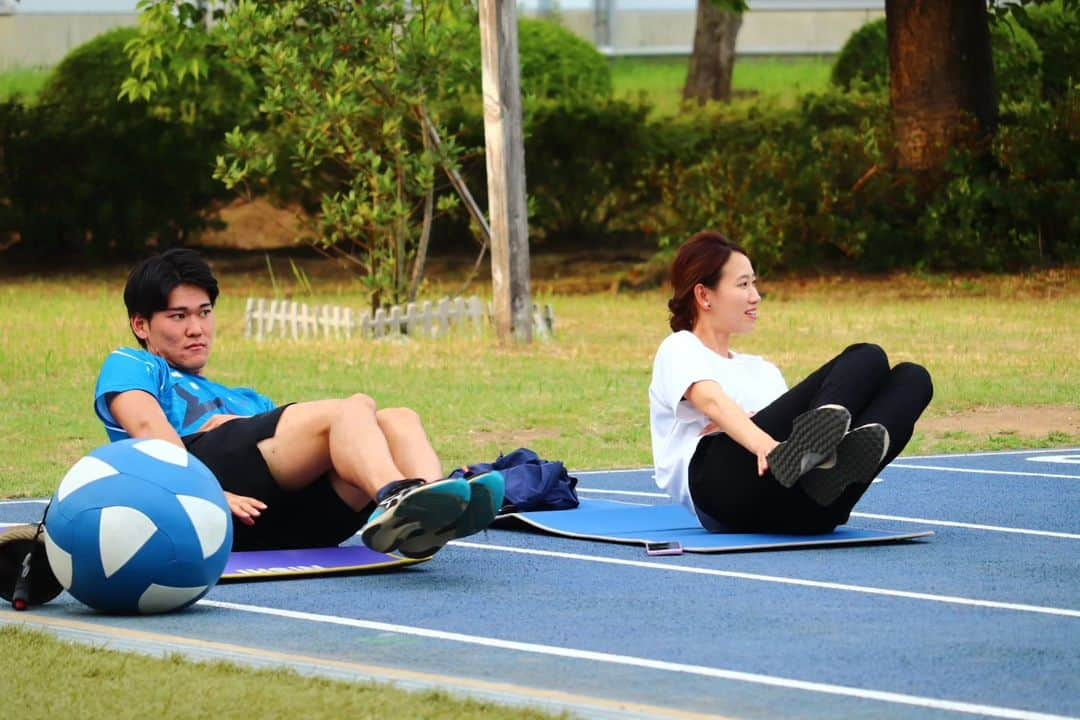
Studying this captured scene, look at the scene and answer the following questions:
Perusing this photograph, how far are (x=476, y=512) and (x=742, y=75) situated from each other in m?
33.1

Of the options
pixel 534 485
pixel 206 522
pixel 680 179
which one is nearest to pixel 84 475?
pixel 206 522

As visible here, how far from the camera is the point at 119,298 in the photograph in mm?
22469

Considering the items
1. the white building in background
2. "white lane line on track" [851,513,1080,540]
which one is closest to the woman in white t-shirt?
"white lane line on track" [851,513,1080,540]

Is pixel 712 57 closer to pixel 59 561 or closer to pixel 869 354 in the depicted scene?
pixel 869 354

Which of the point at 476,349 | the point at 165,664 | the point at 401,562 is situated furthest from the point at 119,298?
the point at 165,664

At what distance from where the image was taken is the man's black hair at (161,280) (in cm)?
733

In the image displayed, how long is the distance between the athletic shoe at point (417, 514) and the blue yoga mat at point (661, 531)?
4.56ft

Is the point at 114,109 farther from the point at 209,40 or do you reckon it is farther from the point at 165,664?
the point at 165,664

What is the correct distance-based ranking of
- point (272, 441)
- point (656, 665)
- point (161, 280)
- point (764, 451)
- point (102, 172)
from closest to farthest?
point (656, 665) < point (272, 441) < point (161, 280) < point (764, 451) < point (102, 172)

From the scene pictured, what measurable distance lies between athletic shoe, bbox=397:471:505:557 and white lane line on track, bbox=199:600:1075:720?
1.69ft

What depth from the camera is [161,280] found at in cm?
733

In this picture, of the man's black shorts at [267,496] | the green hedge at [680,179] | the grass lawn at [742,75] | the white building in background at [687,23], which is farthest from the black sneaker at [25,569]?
the white building in background at [687,23]

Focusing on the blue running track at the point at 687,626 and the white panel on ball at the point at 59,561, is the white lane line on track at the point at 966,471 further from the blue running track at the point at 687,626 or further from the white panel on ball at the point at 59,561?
the white panel on ball at the point at 59,561

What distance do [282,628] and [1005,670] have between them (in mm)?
2177
